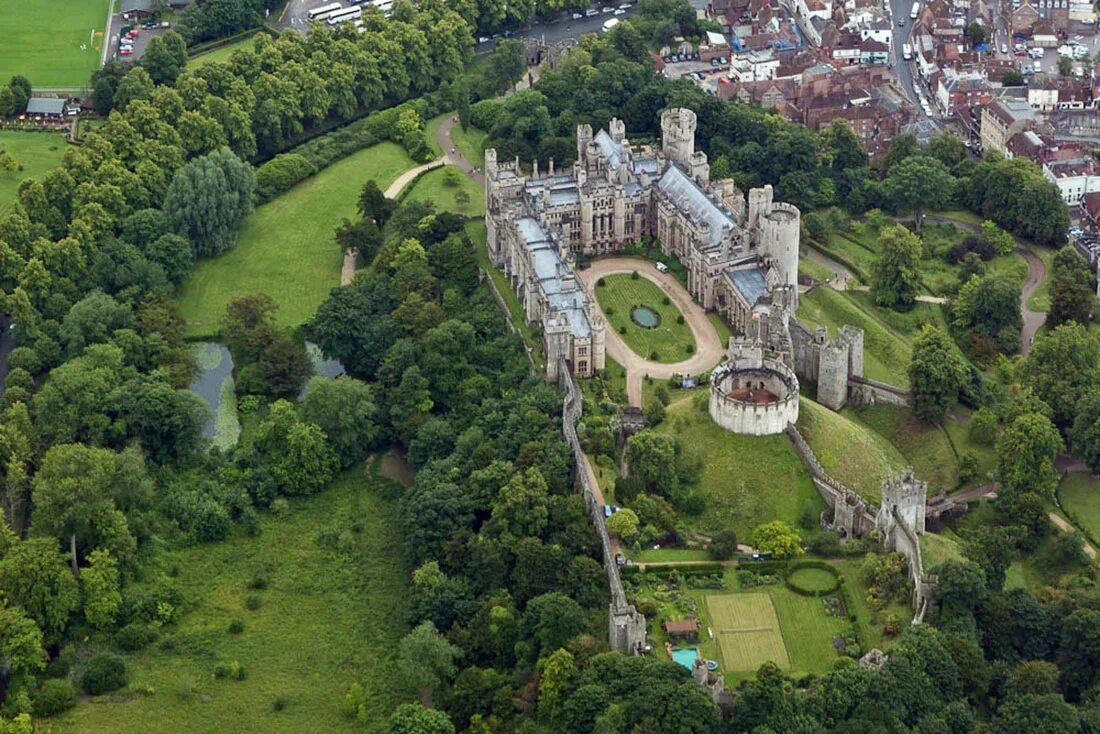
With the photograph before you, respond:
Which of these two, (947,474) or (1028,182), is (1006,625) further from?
(1028,182)

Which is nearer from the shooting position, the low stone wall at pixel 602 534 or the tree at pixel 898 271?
the low stone wall at pixel 602 534

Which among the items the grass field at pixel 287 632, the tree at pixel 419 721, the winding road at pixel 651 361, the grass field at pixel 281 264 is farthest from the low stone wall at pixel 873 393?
the grass field at pixel 281 264

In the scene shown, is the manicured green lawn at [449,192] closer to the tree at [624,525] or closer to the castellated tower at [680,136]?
the castellated tower at [680,136]

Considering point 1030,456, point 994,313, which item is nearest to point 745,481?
point 1030,456

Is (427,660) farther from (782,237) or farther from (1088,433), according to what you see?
(1088,433)

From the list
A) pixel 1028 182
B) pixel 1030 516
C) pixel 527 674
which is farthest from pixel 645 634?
pixel 1028 182

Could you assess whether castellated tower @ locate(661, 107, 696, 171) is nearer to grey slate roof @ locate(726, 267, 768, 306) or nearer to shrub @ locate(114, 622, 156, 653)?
grey slate roof @ locate(726, 267, 768, 306)

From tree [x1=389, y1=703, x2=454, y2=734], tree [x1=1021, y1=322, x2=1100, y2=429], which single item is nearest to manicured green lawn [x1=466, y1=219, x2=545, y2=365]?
tree [x1=389, y1=703, x2=454, y2=734]
